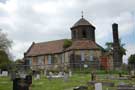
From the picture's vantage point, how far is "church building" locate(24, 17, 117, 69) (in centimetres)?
6625

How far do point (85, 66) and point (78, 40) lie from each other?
327 inches

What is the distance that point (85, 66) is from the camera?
6319 cm

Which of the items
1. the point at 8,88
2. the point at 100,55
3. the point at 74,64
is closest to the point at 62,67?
the point at 74,64

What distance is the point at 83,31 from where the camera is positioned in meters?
70.4

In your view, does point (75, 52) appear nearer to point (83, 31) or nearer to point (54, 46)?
point (83, 31)

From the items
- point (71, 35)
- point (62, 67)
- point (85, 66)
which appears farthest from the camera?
point (71, 35)

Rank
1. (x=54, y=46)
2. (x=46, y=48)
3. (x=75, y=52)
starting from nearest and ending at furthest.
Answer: (x=75, y=52) < (x=54, y=46) < (x=46, y=48)

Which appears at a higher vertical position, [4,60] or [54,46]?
[54,46]

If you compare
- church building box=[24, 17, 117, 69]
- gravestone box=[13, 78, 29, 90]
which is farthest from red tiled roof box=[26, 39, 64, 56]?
gravestone box=[13, 78, 29, 90]

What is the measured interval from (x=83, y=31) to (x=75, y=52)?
6.07 meters

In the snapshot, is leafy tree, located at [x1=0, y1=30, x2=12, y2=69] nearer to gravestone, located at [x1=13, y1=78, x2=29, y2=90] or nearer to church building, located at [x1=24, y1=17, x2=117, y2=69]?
church building, located at [x1=24, y1=17, x2=117, y2=69]

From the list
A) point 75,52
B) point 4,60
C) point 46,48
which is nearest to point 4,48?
point 4,60

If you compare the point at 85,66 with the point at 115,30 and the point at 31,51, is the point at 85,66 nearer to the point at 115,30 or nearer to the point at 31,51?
the point at 115,30

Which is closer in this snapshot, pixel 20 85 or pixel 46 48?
pixel 20 85
